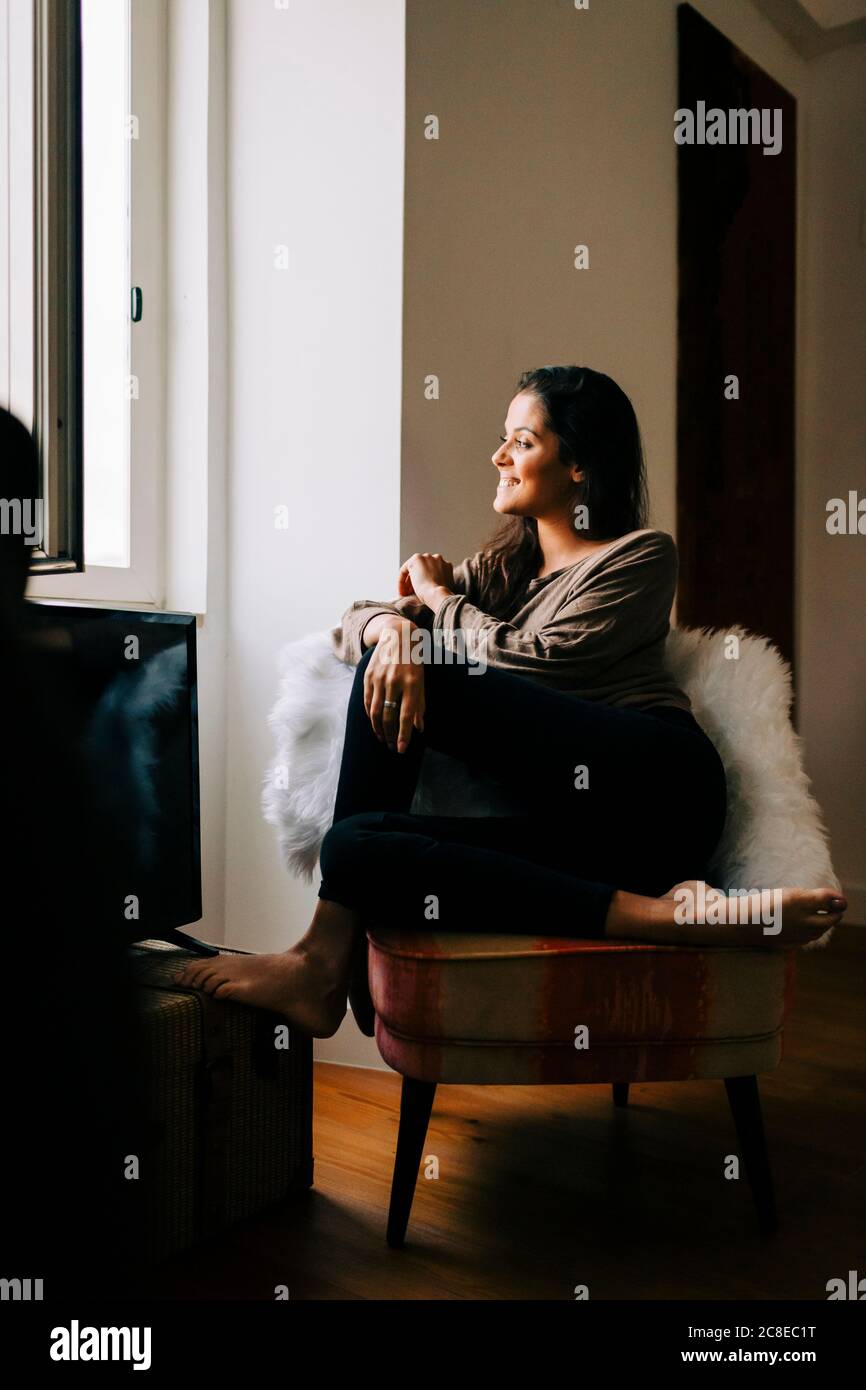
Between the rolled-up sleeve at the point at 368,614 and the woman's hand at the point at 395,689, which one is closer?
the woman's hand at the point at 395,689

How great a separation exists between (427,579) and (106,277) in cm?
88

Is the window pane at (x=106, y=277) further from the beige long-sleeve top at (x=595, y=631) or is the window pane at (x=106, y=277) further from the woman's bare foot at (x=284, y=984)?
the woman's bare foot at (x=284, y=984)

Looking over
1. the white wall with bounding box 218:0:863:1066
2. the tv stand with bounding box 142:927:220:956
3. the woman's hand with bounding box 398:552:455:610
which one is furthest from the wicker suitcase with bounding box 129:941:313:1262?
the woman's hand with bounding box 398:552:455:610

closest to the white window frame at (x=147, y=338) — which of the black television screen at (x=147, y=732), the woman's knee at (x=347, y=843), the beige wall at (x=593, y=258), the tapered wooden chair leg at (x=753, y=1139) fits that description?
the beige wall at (x=593, y=258)

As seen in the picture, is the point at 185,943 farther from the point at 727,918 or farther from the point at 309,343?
the point at 309,343

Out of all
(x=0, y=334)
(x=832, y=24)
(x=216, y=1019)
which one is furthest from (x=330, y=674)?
(x=832, y=24)

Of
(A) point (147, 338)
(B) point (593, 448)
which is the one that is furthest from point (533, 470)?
(A) point (147, 338)

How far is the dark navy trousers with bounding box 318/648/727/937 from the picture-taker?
1276mm

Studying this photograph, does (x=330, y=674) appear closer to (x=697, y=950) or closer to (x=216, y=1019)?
(x=216, y=1019)

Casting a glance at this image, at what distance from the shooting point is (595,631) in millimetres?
1488

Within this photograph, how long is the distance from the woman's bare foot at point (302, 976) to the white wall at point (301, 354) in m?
0.59

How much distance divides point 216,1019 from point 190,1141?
0.13 meters

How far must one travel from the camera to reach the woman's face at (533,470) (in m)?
1.71

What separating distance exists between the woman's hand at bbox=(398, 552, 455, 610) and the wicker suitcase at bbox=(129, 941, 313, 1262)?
2.07ft
